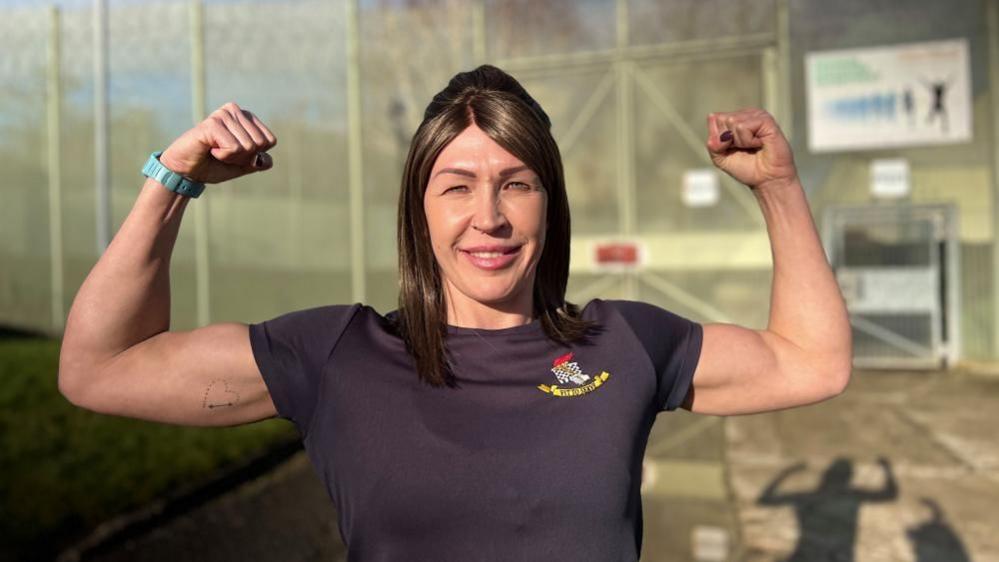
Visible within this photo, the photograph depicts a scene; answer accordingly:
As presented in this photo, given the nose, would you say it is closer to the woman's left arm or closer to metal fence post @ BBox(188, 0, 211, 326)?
the woman's left arm

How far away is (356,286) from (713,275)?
4.44m

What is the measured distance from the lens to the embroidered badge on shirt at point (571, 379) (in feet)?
4.62

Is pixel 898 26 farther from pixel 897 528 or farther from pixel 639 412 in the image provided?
pixel 639 412

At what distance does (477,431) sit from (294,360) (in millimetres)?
343

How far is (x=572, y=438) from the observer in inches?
53.6

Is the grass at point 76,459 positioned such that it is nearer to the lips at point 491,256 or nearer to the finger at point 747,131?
the lips at point 491,256

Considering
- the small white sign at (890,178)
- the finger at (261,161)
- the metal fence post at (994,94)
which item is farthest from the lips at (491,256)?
the metal fence post at (994,94)

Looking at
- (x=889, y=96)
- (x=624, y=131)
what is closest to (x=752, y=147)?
(x=624, y=131)

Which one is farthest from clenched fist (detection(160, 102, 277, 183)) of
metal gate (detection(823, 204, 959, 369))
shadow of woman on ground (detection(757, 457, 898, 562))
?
metal gate (detection(823, 204, 959, 369))

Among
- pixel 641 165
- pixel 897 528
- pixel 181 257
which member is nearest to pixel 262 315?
pixel 181 257

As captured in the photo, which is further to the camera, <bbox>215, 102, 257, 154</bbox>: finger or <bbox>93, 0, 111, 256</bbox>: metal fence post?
<bbox>93, 0, 111, 256</bbox>: metal fence post

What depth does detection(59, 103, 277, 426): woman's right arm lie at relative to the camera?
52.4 inches

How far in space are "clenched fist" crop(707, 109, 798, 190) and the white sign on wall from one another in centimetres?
896

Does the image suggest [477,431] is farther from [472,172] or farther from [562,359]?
[472,172]
